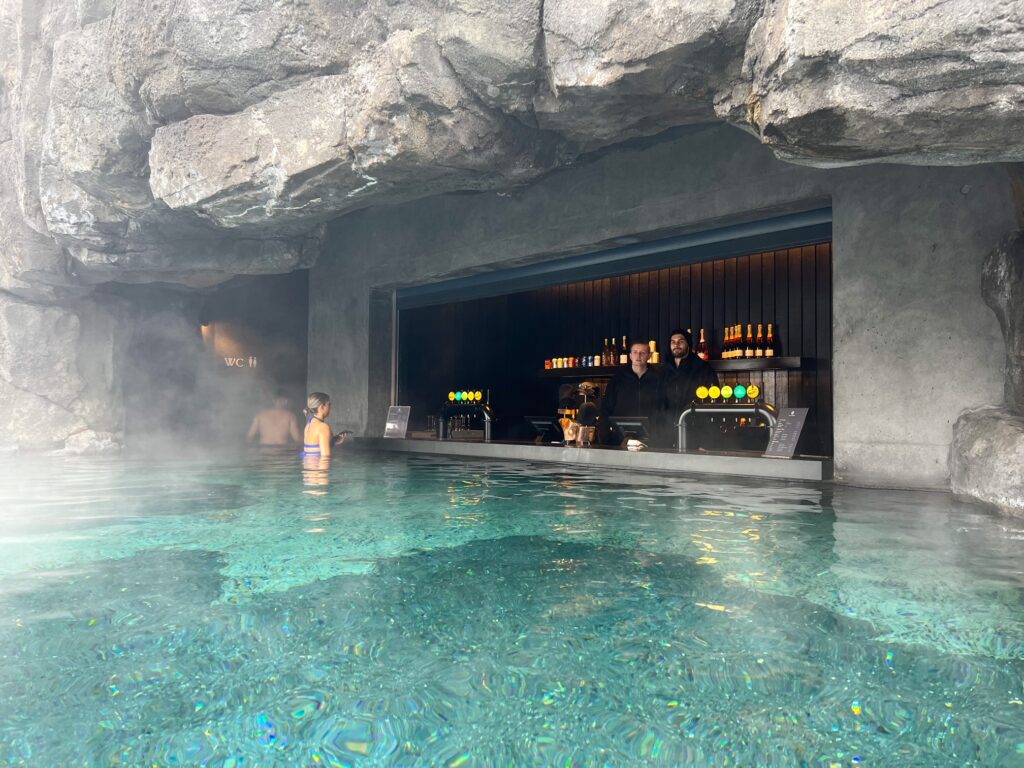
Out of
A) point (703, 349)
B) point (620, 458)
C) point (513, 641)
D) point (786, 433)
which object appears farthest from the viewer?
point (703, 349)

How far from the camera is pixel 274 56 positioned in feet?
16.5

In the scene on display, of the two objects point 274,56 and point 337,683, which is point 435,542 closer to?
point 337,683

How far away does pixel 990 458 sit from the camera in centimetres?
437

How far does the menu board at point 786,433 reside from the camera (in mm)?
5832

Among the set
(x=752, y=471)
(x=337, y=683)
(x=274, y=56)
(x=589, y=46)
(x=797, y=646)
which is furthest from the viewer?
(x=752, y=471)

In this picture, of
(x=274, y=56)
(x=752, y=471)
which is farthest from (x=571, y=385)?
(x=274, y=56)

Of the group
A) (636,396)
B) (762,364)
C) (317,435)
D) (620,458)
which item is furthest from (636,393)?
(317,435)

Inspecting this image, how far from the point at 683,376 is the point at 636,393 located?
0.62m

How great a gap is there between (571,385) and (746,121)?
19.9 ft

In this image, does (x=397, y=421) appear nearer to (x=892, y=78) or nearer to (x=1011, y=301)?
(x=1011, y=301)

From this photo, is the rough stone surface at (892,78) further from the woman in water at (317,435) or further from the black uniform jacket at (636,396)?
the woman in water at (317,435)

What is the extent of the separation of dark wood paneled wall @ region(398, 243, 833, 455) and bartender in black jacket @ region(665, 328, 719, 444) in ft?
3.16

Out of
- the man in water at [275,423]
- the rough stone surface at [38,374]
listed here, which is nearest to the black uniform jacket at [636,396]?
the man in water at [275,423]

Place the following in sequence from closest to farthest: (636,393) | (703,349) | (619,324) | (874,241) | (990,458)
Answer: (990,458) → (874,241) → (636,393) → (703,349) → (619,324)
